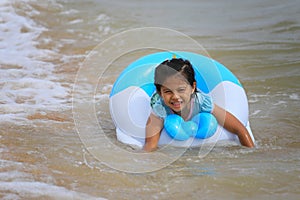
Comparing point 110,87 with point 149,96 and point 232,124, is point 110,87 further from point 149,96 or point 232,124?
point 232,124

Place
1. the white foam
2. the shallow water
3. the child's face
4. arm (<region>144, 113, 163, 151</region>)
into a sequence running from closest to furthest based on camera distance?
the shallow water, the child's face, arm (<region>144, 113, 163, 151</region>), the white foam

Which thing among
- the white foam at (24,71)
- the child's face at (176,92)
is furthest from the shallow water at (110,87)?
the child's face at (176,92)

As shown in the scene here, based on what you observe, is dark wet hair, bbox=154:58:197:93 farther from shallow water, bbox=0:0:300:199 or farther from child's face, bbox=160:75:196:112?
shallow water, bbox=0:0:300:199

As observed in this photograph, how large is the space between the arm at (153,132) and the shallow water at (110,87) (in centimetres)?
15

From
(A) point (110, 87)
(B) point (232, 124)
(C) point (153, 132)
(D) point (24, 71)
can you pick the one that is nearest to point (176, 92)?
(C) point (153, 132)

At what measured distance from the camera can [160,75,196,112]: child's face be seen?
3.63 metres

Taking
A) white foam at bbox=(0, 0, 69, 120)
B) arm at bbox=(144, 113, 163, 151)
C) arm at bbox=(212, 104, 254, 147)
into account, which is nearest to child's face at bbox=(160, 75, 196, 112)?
arm at bbox=(144, 113, 163, 151)

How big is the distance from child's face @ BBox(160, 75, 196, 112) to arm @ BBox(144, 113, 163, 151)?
0.16 meters

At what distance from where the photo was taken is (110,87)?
5395 millimetres

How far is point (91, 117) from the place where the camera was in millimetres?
4648

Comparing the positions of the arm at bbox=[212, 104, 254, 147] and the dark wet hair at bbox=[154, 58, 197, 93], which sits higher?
the dark wet hair at bbox=[154, 58, 197, 93]

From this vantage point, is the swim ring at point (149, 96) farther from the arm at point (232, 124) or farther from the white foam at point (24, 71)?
the white foam at point (24, 71)

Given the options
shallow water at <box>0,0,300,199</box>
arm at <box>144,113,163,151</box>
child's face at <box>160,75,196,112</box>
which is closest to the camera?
shallow water at <box>0,0,300,199</box>

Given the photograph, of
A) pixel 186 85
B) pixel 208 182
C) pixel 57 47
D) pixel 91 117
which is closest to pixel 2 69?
pixel 57 47
